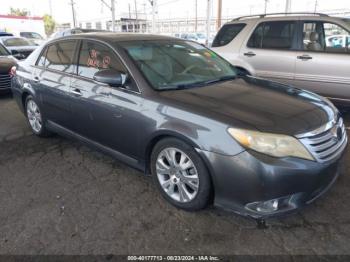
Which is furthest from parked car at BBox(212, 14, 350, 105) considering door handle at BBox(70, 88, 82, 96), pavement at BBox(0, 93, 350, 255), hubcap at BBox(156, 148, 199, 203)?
hubcap at BBox(156, 148, 199, 203)

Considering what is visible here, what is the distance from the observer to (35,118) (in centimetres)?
485

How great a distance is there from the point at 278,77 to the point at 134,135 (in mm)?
3720

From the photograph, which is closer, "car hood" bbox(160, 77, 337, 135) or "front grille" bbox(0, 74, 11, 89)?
"car hood" bbox(160, 77, 337, 135)

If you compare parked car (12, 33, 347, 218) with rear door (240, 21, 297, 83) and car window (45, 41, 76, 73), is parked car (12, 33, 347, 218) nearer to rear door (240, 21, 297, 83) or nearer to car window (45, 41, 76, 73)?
car window (45, 41, 76, 73)

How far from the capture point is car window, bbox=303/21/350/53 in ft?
18.2

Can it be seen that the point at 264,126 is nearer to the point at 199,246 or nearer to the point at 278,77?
the point at 199,246

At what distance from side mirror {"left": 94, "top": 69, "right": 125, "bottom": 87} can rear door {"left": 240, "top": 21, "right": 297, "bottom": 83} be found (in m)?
3.65

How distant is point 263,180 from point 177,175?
0.82 meters

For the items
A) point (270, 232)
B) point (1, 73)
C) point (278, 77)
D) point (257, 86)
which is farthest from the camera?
point (1, 73)

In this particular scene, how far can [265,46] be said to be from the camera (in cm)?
611

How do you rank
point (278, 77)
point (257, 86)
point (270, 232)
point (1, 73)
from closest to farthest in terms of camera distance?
point (270, 232) → point (257, 86) → point (278, 77) → point (1, 73)

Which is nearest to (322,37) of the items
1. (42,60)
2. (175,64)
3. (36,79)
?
(175,64)

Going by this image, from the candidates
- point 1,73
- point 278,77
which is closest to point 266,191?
point 278,77


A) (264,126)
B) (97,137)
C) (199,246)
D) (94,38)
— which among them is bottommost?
(199,246)
